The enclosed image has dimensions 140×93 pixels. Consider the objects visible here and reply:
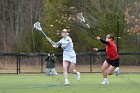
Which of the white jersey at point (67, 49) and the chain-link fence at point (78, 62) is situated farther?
the chain-link fence at point (78, 62)

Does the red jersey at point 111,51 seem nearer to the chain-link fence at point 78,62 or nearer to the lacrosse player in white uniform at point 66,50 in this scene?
the lacrosse player in white uniform at point 66,50

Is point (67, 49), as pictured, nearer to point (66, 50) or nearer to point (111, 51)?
point (66, 50)

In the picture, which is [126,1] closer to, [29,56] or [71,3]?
[71,3]

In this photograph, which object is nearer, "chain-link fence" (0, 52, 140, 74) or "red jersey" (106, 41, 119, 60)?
"red jersey" (106, 41, 119, 60)

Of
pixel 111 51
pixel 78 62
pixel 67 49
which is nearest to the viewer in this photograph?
pixel 111 51

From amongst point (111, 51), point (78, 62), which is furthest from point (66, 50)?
point (78, 62)

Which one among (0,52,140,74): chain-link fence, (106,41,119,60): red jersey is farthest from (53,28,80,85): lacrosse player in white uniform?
(0,52,140,74): chain-link fence

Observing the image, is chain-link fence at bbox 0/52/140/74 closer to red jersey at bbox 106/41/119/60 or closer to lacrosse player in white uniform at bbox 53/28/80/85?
lacrosse player in white uniform at bbox 53/28/80/85

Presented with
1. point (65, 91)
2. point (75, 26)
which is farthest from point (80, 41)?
point (65, 91)

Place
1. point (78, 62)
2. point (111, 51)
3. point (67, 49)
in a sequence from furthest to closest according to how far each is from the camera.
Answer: point (78, 62), point (67, 49), point (111, 51)

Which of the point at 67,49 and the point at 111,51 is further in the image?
the point at 67,49

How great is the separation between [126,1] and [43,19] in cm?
874

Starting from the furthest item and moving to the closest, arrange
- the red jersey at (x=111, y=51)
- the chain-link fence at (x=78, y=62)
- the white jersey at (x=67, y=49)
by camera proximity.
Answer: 1. the chain-link fence at (x=78, y=62)
2. the white jersey at (x=67, y=49)
3. the red jersey at (x=111, y=51)

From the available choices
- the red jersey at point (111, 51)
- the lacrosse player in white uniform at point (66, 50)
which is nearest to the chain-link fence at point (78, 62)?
the lacrosse player in white uniform at point (66, 50)
